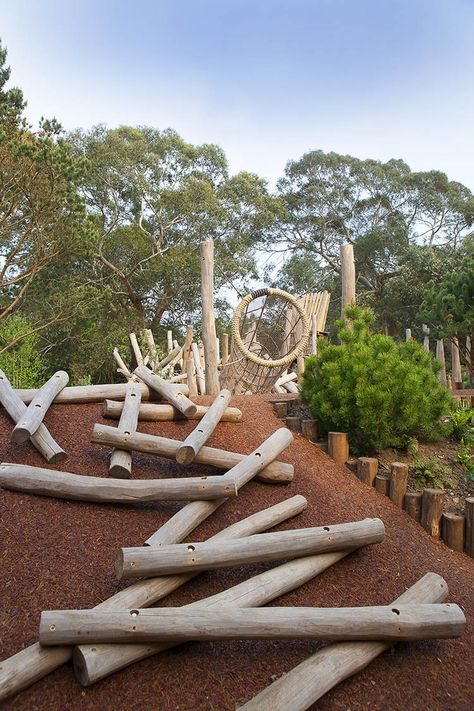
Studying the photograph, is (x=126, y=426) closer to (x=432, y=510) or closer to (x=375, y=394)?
(x=375, y=394)

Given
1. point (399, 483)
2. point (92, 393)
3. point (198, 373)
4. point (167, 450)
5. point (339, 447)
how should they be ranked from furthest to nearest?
point (198, 373)
point (92, 393)
point (339, 447)
point (399, 483)
point (167, 450)

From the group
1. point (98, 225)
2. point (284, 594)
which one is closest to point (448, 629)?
point (284, 594)

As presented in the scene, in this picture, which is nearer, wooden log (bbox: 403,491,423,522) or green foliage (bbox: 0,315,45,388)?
wooden log (bbox: 403,491,423,522)

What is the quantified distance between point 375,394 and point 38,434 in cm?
294

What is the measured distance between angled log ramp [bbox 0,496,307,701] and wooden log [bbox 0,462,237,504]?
140 mm

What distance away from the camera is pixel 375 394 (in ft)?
16.7

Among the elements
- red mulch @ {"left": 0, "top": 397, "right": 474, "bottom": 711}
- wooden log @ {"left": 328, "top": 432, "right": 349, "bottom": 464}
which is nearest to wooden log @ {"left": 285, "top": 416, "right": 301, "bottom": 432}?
wooden log @ {"left": 328, "top": 432, "right": 349, "bottom": 464}

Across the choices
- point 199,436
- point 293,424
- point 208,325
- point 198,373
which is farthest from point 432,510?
point 198,373

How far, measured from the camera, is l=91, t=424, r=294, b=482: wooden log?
14.0 feet

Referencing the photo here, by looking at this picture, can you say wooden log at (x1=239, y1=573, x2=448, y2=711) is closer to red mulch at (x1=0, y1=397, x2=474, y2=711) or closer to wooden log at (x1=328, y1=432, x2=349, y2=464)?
red mulch at (x1=0, y1=397, x2=474, y2=711)

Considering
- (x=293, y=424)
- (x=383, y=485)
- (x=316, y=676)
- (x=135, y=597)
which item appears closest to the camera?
(x=316, y=676)

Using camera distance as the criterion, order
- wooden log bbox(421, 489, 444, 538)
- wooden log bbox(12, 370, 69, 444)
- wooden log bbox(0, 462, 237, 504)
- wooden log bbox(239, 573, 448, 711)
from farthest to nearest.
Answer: wooden log bbox(421, 489, 444, 538), wooden log bbox(12, 370, 69, 444), wooden log bbox(0, 462, 237, 504), wooden log bbox(239, 573, 448, 711)

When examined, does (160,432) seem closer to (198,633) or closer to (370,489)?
(370,489)

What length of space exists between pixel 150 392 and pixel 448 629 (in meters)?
3.52
